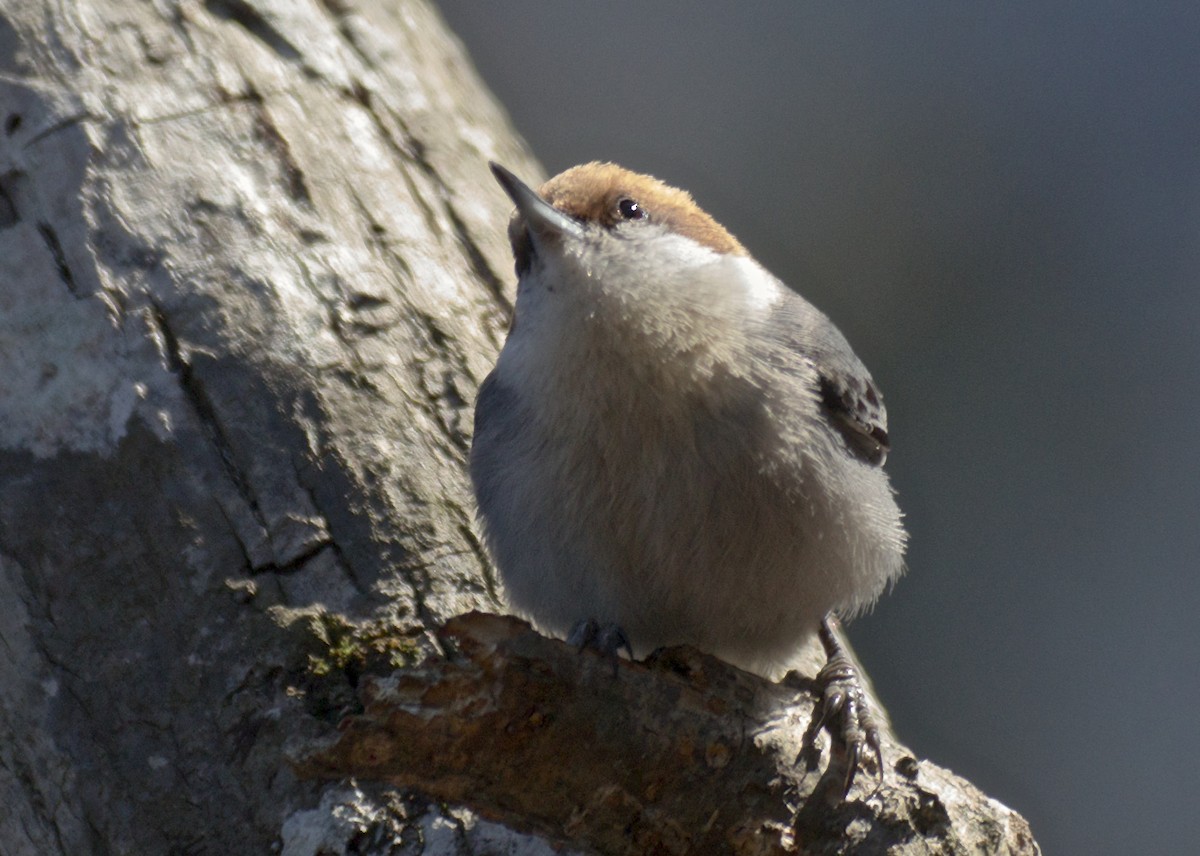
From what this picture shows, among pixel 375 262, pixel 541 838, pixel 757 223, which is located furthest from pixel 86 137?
pixel 757 223

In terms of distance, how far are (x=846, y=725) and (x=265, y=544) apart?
1082 millimetres

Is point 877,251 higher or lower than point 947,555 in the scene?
higher

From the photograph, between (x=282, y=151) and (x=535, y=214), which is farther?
(x=282, y=151)

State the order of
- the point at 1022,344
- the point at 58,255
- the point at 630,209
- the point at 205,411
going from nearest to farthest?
the point at 205,411
the point at 58,255
the point at 630,209
the point at 1022,344

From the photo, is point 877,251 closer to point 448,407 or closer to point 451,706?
point 448,407

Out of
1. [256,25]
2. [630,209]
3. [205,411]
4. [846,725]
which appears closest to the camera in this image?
[846,725]

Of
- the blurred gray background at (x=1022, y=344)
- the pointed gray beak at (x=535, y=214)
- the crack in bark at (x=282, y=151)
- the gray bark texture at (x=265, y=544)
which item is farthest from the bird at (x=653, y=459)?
the blurred gray background at (x=1022, y=344)

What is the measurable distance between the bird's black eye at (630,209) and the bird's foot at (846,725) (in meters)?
1.04

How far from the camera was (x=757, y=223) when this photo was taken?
497 cm

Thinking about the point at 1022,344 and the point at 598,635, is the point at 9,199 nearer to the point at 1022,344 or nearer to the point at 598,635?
the point at 598,635

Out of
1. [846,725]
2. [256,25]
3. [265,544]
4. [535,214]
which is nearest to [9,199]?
[256,25]

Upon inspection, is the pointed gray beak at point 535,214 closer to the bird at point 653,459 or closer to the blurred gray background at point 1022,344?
the bird at point 653,459

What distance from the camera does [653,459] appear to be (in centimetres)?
227

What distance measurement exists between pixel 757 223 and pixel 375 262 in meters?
2.67
